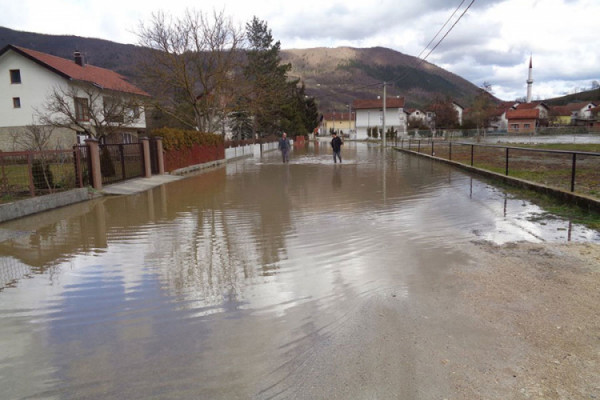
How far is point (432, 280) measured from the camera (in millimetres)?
5020

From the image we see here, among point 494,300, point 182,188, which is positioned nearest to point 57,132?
point 182,188

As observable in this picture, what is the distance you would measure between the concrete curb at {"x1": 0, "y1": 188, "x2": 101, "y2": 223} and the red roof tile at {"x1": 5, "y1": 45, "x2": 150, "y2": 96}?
2875 cm

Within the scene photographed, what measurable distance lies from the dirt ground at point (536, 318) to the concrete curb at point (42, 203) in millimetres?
9516

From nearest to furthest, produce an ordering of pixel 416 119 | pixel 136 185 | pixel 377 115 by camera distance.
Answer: pixel 136 185 → pixel 377 115 → pixel 416 119

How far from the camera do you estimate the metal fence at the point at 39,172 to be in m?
10.9

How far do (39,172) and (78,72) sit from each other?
33.8 m

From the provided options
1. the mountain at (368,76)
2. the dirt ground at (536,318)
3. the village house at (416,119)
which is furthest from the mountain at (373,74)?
the dirt ground at (536,318)

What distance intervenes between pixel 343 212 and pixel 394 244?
2.98 metres

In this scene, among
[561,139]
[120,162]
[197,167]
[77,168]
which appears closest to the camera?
[77,168]

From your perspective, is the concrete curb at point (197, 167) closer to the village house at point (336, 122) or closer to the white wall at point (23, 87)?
the white wall at point (23, 87)

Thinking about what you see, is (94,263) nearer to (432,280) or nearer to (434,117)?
(432,280)

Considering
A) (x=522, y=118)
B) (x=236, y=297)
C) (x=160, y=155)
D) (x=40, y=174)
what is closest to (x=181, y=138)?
(x=160, y=155)

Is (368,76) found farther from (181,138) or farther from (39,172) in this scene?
(39,172)

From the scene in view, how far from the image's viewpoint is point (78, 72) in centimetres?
4044
